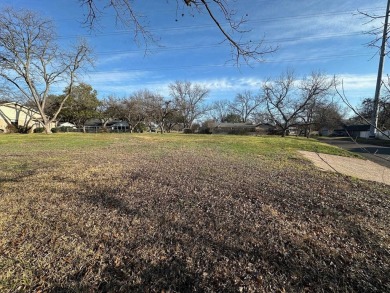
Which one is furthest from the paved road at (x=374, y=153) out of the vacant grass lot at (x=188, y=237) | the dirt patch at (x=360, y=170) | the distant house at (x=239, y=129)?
the distant house at (x=239, y=129)

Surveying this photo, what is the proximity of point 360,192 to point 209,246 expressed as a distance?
5.08m

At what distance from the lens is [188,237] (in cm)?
321

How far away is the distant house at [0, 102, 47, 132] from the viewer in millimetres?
35531

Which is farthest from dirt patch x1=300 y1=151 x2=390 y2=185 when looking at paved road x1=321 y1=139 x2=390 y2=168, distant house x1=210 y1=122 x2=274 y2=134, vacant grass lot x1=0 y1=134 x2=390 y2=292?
distant house x1=210 y1=122 x2=274 y2=134

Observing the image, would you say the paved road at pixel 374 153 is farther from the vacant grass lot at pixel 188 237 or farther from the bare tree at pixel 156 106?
the bare tree at pixel 156 106

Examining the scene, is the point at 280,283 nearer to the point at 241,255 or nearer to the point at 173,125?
the point at 241,255

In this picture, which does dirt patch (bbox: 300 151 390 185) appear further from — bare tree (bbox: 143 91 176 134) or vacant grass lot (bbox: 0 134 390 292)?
bare tree (bbox: 143 91 176 134)

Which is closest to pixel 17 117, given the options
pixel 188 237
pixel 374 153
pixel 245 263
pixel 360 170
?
pixel 188 237

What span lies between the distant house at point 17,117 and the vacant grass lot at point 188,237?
38.8 m

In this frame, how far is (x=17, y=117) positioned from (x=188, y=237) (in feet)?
151

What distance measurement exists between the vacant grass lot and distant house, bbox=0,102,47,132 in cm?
3877

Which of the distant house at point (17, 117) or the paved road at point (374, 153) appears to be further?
the distant house at point (17, 117)

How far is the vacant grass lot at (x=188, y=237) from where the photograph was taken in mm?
2383

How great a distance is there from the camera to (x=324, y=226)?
3.73 m
